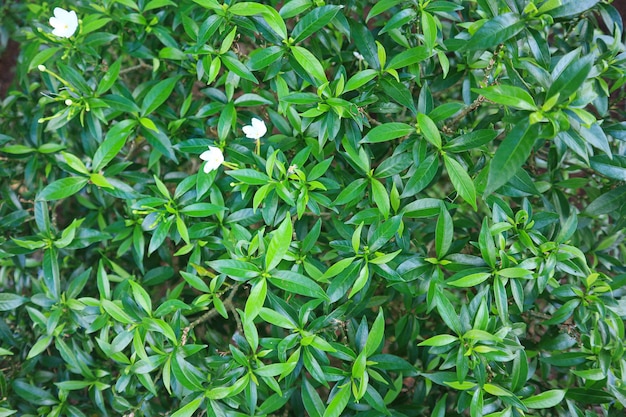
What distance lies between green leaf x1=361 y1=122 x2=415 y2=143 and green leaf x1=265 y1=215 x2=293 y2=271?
0.30m

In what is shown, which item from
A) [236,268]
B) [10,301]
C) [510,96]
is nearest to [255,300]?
[236,268]

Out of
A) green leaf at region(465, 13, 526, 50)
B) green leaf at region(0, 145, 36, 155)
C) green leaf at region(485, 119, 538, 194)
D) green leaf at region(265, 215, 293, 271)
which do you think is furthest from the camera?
green leaf at region(0, 145, 36, 155)

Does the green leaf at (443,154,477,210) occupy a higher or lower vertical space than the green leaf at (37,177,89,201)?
higher

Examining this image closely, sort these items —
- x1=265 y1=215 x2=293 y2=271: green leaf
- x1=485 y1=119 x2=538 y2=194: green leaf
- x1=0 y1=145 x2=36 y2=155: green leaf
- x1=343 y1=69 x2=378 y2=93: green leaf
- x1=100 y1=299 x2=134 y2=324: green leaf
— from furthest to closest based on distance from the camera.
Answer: x1=0 y1=145 x2=36 y2=155: green leaf < x1=100 y1=299 x2=134 y2=324: green leaf < x1=343 y1=69 x2=378 y2=93: green leaf < x1=265 y1=215 x2=293 y2=271: green leaf < x1=485 y1=119 x2=538 y2=194: green leaf

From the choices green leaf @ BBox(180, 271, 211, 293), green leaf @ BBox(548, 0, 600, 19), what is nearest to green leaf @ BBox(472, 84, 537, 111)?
green leaf @ BBox(548, 0, 600, 19)

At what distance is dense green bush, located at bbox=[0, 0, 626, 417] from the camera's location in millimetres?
1217

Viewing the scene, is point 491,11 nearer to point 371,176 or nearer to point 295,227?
point 371,176

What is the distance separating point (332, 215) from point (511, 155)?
630mm

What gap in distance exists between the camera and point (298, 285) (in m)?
1.20

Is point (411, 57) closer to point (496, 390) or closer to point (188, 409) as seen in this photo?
point (496, 390)

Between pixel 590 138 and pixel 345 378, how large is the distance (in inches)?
32.3

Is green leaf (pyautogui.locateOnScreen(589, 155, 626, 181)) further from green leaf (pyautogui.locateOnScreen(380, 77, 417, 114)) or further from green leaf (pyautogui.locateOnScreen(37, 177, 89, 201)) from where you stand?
green leaf (pyautogui.locateOnScreen(37, 177, 89, 201))

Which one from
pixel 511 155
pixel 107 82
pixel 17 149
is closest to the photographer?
pixel 511 155

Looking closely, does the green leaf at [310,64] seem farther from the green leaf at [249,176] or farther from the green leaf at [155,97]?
the green leaf at [155,97]
